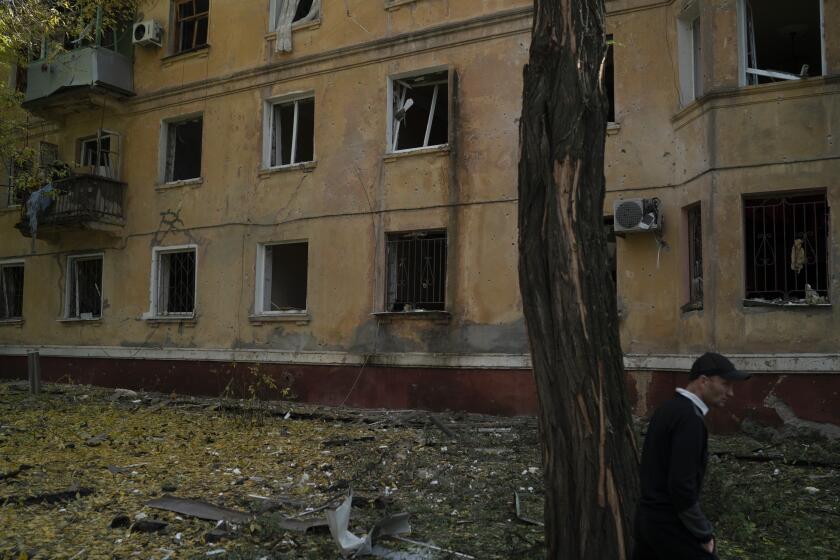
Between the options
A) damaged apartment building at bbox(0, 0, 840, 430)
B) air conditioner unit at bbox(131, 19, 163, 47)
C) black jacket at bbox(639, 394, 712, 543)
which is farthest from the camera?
air conditioner unit at bbox(131, 19, 163, 47)

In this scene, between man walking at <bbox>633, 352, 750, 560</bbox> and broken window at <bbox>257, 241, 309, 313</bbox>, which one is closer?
man walking at <bbox>633, 352, 750, 560</bbox>

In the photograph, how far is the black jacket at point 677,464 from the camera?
11.4 feet

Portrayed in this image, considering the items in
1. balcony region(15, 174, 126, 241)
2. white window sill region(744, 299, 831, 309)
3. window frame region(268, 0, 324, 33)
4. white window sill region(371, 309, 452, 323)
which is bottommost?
white window sill region(371, 309, 452, 323)

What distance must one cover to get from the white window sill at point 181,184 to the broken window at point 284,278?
238 cm

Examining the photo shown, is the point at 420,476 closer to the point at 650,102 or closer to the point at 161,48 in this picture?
the point at 650,102

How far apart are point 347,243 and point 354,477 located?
6900 millimetres

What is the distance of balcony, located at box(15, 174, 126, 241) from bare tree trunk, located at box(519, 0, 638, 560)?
14627mm

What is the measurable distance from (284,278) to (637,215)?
8.07 metres

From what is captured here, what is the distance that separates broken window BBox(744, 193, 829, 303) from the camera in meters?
10.1

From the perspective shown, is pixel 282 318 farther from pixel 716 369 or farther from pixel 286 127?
pixel 716 369

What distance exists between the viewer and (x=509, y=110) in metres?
12.9

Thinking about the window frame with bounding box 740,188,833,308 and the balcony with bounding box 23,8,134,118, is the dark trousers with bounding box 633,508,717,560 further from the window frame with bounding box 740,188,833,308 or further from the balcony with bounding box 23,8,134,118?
the balcony with bounding box 23,8,134,118

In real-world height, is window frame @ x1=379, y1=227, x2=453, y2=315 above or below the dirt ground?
above

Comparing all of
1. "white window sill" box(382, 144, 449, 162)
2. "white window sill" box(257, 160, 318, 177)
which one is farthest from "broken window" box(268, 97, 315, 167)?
"white window sill" box(382, 144, 449, 162)
